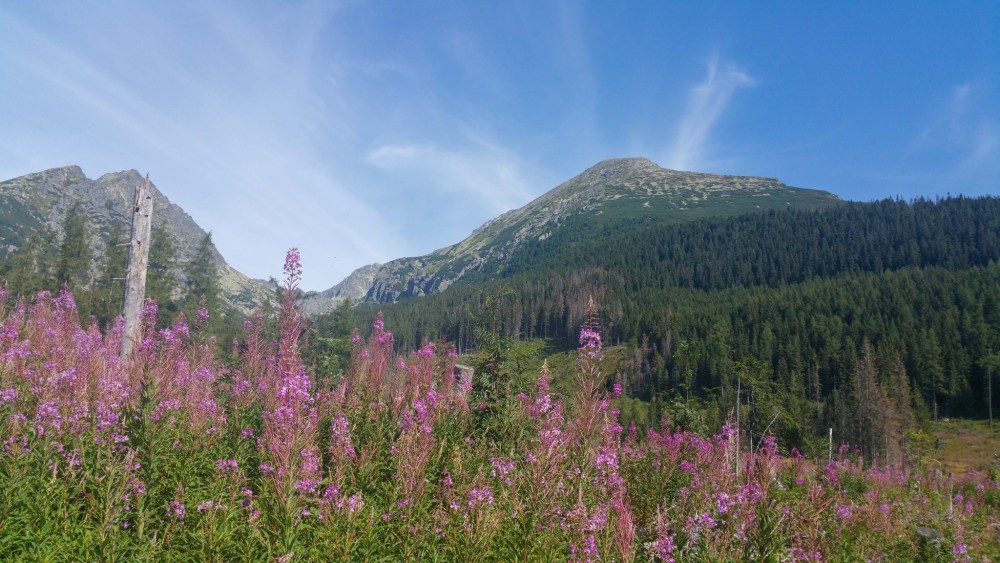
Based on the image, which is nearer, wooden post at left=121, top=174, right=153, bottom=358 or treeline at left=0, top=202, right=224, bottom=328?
wooden post at left=121, top=174, right=153, bottom=358

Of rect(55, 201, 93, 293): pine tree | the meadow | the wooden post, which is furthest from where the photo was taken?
rect(55, 201, 93, 293): pine tree

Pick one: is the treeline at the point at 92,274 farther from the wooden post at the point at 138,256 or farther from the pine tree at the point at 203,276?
the wooden post at the point at 138,256

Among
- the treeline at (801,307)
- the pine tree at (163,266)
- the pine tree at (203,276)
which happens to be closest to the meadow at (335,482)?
the treeline at (801,307)

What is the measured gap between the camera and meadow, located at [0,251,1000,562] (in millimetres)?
3939

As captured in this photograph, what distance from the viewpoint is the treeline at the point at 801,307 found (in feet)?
237

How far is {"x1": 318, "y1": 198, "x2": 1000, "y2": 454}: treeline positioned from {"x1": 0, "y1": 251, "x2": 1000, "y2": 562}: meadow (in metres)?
4.81

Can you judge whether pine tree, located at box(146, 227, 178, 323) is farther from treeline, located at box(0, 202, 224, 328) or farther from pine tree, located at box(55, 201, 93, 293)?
pine tree, located at box(55, 201, 93, 293)

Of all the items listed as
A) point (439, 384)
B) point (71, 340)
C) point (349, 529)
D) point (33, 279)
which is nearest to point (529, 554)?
point (349, 529)

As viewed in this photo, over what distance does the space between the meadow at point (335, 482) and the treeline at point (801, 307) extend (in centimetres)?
481

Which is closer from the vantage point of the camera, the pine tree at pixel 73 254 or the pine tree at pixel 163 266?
the pine tree at pixel 73 254

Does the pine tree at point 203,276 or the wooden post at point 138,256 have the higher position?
the pine tree at point 203,276

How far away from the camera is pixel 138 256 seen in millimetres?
11836

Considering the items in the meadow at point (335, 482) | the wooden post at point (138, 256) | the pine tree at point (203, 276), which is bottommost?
the meadow at point (335, 482)

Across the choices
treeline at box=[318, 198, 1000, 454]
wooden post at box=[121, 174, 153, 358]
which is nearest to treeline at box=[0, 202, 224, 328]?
treeline at box=[318, 198, 1000, 454]
